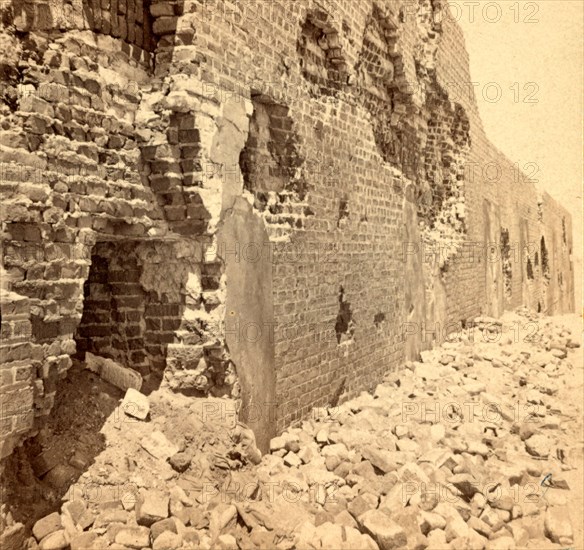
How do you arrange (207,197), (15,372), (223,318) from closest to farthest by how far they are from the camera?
1. (15,372)
2. (207,197)
3. (223,318)

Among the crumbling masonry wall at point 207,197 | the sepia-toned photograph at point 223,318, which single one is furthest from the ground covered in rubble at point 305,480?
the crumbling masonry wall at point 207,197

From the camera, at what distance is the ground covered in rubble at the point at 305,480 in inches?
146

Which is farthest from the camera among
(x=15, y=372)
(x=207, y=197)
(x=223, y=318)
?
(x=223, y=318)

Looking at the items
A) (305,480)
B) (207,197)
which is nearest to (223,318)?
(207,197)

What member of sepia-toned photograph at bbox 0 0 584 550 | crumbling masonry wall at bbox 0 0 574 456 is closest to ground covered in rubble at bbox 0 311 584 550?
sepia-toned photograph at bbox 0 0 584 550

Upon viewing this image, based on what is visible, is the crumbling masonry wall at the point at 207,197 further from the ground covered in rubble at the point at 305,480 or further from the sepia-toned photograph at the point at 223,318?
the ground covered in rubble at the point at 305,480

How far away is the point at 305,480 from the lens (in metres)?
4.74

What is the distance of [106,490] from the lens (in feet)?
12.5

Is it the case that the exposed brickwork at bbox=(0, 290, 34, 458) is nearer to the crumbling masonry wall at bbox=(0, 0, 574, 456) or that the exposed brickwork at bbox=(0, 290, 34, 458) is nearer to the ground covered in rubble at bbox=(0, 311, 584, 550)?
the crumbling masonry wall at bbox=(0, 0, 574, 456)

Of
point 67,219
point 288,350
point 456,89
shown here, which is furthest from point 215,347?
point 456,89

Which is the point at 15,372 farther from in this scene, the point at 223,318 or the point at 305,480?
the point at 305,480

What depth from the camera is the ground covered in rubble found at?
3.71 m

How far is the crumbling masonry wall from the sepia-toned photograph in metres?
0.02

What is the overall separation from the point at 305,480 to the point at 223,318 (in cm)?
147
